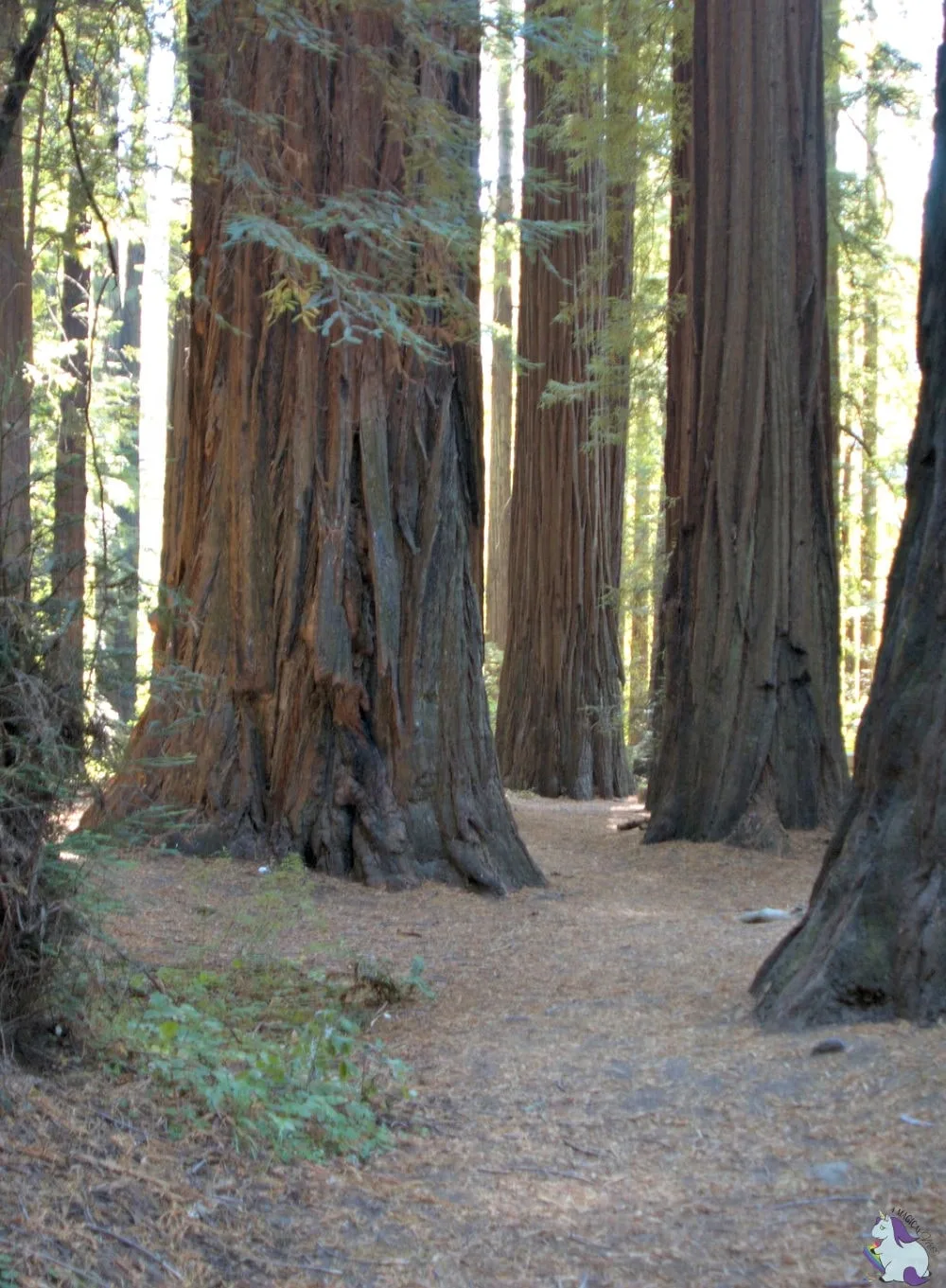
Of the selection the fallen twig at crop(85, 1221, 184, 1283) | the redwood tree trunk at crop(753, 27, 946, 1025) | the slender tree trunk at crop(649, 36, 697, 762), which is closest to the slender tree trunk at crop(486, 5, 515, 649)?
the slender tree trunk at crop(649, 36, 697, 762)

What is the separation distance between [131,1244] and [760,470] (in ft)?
25.3

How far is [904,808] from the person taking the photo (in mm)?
4207

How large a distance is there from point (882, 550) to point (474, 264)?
955 inches

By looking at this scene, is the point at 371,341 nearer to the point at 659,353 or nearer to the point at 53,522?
the point at 53,522

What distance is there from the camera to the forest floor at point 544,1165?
2793 mm

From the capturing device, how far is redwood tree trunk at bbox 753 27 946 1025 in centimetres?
406

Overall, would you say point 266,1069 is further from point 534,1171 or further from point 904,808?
point 904,808

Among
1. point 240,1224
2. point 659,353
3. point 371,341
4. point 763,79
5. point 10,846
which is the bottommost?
point 240,1224

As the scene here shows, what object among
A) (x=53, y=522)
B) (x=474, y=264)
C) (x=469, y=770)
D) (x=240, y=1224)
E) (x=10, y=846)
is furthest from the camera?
(x=469, y=770)

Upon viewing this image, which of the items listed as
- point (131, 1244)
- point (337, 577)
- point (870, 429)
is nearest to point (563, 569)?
point (870, 429)

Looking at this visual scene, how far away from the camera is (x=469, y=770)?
7.61m

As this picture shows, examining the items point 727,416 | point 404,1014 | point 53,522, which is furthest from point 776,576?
point 53,522

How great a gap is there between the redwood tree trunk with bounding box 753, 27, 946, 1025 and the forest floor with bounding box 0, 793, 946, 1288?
16cm

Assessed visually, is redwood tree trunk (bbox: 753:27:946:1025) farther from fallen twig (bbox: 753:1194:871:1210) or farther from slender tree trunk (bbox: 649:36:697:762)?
slender tree trunk (bbox: 649:36:697:762)
